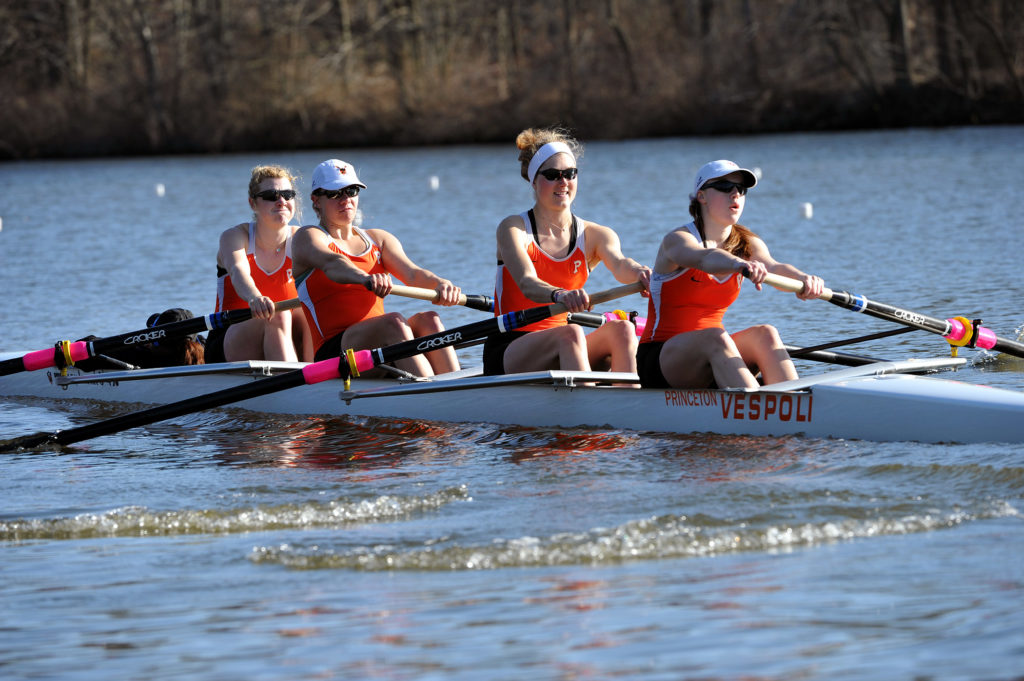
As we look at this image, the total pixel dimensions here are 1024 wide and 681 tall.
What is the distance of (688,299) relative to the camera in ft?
22.5

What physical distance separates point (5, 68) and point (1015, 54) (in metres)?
29.3

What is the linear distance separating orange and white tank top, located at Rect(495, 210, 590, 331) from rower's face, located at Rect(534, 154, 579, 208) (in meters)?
0.13

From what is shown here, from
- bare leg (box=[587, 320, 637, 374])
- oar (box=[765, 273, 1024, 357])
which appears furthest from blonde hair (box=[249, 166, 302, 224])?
oar (box=[765, 273, 1024, 357])

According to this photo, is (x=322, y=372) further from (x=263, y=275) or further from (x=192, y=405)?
(x=263, y=275)

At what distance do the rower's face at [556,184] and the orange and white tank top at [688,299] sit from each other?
2.20 ft

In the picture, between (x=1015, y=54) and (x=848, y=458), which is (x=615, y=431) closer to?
(x=848, y=458)

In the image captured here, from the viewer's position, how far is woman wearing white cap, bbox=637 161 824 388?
666 centimetres

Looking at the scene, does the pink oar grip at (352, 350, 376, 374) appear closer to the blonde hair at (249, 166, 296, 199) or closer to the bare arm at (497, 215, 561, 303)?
the bare arm at (497, 215, 561, 303)

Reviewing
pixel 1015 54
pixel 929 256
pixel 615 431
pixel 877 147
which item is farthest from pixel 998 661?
pixel 1015 54

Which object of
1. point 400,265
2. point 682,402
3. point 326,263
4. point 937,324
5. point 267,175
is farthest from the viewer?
point 267,175

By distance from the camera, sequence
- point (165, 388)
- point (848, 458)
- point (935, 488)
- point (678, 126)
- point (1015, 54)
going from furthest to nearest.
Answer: point (678, 126), point (1015, 54), point (165, 388), point (848, 458), point (935, 488)

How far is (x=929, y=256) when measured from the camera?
14.5 m

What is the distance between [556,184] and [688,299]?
92 cm

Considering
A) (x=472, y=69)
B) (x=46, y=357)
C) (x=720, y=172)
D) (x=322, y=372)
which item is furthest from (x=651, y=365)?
(x=472, y=69)
